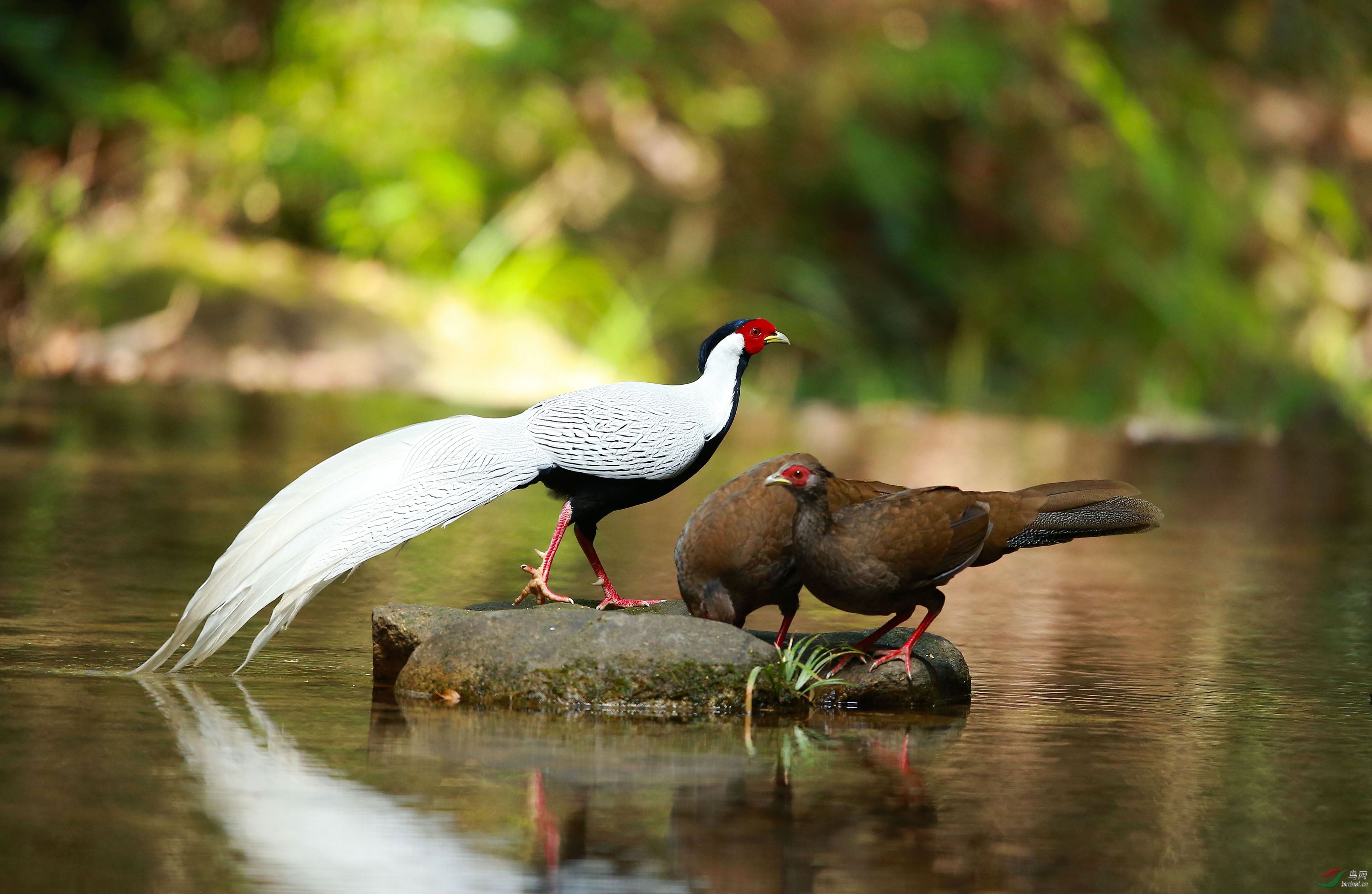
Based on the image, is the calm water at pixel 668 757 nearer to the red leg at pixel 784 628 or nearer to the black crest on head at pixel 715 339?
the red leg at pixel 784 628

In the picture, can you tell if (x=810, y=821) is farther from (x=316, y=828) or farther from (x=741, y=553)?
(x=741, y=553)

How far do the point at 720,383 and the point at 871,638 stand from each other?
3.50 ft

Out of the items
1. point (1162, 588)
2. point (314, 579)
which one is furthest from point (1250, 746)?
point (1162, 588)

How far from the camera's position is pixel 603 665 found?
5078mm

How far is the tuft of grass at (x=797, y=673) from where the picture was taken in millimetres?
5109

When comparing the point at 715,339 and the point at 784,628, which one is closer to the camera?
the point at 784,628

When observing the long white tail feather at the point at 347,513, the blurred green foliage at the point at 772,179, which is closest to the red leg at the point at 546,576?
the long white tail feather at the point at 347,513

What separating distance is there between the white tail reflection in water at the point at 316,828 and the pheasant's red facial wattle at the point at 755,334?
2.36 m

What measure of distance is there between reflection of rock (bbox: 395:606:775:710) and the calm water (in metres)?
0.14

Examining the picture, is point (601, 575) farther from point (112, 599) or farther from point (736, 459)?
A: point (736, 459)

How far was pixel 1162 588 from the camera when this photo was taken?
8281 mm

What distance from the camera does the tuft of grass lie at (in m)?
5.11

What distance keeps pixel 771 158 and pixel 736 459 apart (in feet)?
34.0

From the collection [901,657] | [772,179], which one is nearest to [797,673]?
[901,657]
